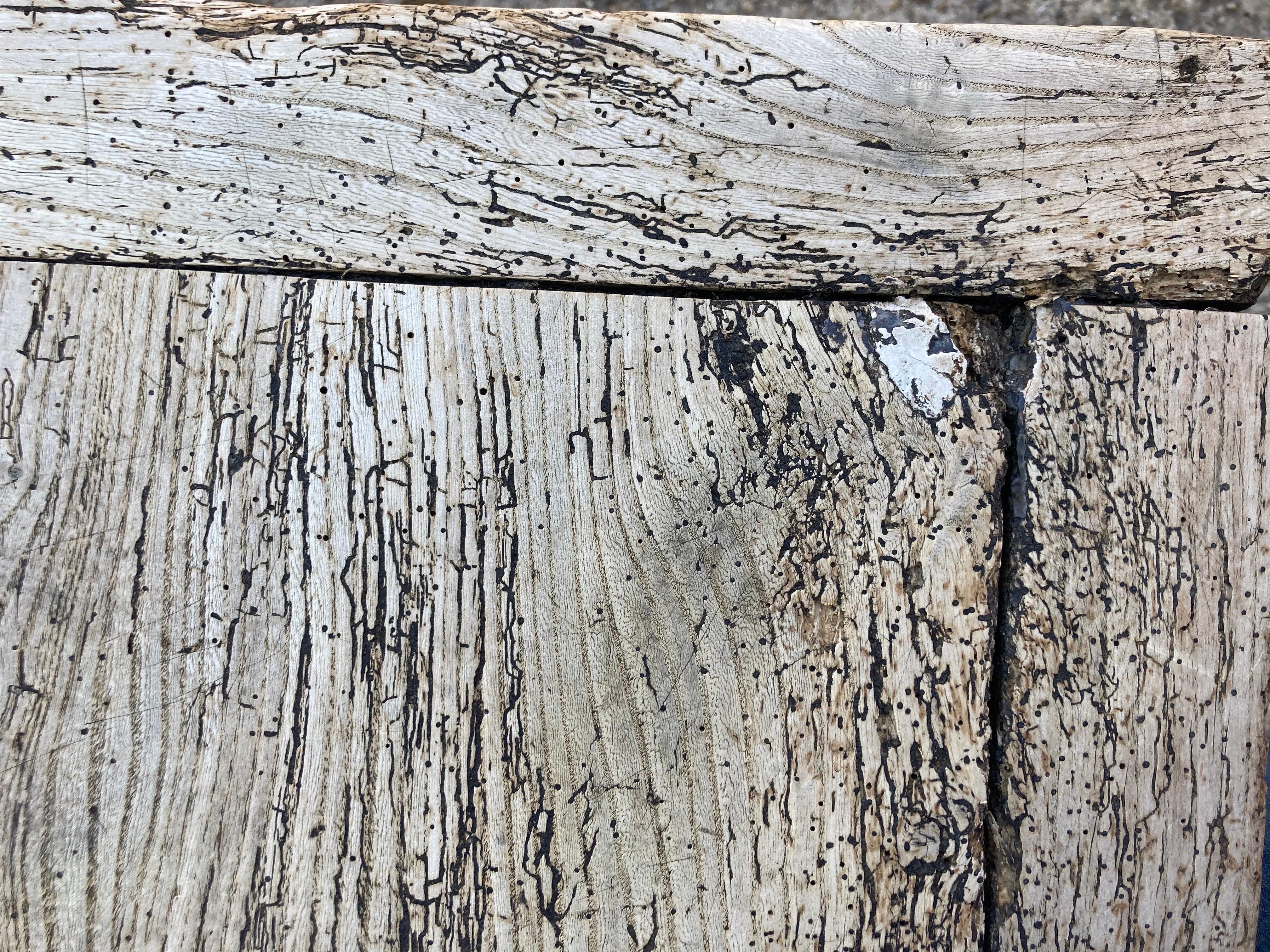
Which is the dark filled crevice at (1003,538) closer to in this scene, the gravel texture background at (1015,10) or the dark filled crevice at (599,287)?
the dark filled crevice at (599,287)

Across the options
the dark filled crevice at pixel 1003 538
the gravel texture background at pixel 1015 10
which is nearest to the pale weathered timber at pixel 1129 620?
the dark filled crevice at pixel 1003 538

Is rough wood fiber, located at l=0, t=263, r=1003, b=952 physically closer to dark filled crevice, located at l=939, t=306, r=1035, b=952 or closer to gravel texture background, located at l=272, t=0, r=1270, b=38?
dark filled crevice, located at l=939, t=306, r=1035, b=952

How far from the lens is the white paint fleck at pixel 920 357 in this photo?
2.39 ft

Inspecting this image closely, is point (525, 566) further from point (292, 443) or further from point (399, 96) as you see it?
point (399, 96)

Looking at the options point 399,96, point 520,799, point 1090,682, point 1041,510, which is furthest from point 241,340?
point 1090,682

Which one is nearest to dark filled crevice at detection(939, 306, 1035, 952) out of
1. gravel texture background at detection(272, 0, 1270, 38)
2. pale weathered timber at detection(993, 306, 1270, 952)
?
pale weathered timber at detection(993, 306, 1270, 952)

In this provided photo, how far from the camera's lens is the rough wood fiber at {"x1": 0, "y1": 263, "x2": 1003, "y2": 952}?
705 mm

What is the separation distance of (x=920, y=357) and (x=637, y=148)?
0.35m

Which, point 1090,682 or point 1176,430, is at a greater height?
point 1176,430

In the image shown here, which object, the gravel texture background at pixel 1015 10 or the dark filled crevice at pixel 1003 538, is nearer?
the dark filled crevice at pixel 1003 538

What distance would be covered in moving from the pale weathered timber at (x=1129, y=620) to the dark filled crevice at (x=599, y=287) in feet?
0.08

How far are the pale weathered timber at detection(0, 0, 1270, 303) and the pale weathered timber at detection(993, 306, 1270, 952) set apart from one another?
0.32 feet

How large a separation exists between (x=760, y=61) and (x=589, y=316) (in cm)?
30

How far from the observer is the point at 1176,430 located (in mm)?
732
